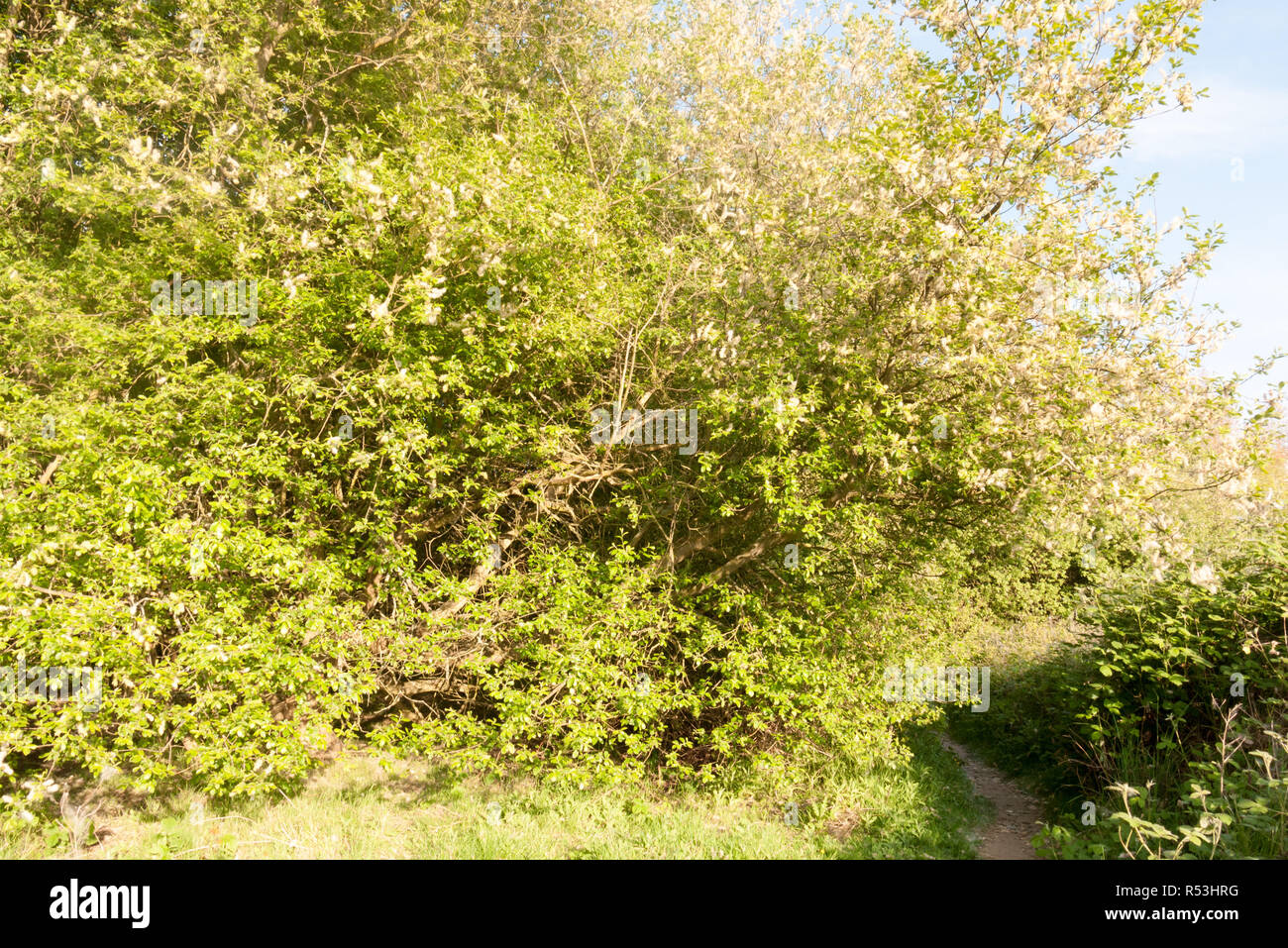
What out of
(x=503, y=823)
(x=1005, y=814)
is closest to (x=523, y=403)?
(x=503, y=823)

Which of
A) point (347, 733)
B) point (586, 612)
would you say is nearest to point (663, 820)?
Answer: point (586, 612)

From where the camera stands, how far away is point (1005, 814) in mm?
8539

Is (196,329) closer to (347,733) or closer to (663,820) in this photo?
(347,733)

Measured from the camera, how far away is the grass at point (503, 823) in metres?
6.15

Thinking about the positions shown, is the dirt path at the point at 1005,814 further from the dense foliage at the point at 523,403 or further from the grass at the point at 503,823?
the dense foliage at the point at 523,403

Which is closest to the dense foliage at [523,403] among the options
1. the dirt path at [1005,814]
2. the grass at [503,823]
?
the grass at [503,823]

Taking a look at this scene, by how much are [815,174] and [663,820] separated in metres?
7.00

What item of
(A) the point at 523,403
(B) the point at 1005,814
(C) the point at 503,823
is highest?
(A) the point at 523,403

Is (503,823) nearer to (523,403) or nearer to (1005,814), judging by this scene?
(523,403)

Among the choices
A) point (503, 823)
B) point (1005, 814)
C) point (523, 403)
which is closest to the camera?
point (503, 823)

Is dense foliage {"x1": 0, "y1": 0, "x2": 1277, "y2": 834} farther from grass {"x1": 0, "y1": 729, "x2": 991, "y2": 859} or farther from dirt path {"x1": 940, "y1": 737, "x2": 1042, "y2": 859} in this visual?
dirt path {"x1": 940, "y1": 737, "x2": 1042, "y2": 859}

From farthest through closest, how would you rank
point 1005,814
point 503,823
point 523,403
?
point 1005,814 → point 523,403 → point 503,823

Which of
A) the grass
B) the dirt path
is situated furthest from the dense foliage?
the dirt path

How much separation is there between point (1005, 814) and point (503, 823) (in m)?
5.63
